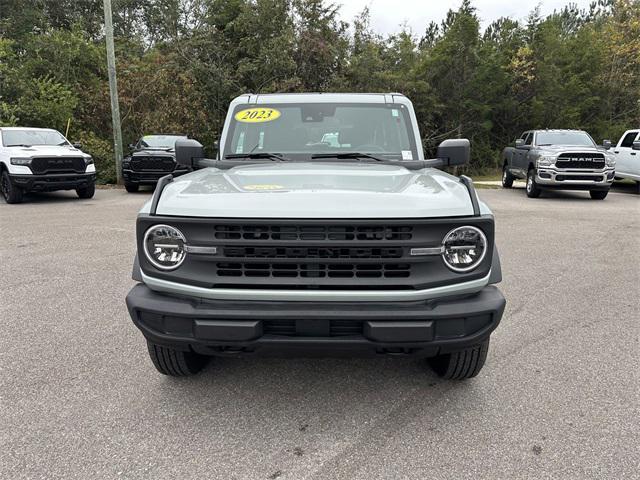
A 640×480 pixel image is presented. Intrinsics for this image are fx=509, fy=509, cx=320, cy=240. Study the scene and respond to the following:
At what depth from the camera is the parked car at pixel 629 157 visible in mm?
14430

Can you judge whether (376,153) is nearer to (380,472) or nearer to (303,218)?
(303,218)

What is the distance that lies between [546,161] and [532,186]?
3.13 feet

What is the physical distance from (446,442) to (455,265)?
2.94 feet

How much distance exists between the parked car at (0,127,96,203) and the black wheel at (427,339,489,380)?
1154cm

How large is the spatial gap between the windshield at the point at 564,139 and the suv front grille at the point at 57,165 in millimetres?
12101

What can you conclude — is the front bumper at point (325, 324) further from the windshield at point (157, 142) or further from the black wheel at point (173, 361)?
the windshield at point (157, 142)

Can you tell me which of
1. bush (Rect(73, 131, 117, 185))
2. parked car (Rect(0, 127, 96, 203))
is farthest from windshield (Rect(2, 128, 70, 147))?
bush (Rect(73, 131, 117, 185))

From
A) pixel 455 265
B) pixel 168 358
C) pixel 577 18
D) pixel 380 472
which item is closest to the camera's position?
pixel 380 472

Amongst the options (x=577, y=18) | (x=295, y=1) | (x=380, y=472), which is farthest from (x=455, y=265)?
(x=577, y=18)

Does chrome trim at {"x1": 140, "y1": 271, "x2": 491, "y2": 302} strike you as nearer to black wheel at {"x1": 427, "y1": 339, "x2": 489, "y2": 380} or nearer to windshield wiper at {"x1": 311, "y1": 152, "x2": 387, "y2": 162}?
black wheel at {"x1": 427, "y1": 339, "x2": 489, "y2": 380}

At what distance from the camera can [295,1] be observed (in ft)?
70.4

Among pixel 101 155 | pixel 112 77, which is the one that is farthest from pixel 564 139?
pixel 101 155

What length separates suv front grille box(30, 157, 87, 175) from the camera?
38.7ft

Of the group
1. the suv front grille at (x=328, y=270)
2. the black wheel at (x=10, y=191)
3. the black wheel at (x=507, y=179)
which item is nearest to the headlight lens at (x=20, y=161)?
the black wheel at (x=10, y=191)
